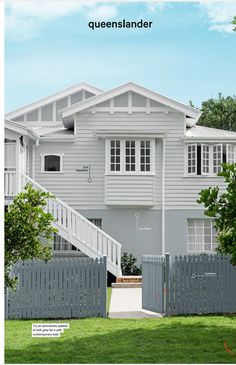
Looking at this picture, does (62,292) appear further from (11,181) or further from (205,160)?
(205,160)

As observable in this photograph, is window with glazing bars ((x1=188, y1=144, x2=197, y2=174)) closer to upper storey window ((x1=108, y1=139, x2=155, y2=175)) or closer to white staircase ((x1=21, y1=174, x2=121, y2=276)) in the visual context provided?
upper storey window ((x1=108, y1=139, x2=155, y2=175))

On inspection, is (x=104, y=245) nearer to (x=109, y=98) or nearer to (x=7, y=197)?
(x=7, y=197)

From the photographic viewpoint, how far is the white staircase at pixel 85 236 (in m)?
22.8

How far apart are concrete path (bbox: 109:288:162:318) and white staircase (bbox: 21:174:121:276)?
1.52m

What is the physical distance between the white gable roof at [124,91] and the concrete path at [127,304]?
7.01 m

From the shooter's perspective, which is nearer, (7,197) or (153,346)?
(153,346)

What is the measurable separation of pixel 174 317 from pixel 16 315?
309 centimetres

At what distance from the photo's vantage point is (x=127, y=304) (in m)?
17.9

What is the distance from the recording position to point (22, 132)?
76.8 ft

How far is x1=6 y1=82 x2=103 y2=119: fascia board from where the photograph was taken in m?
28.8

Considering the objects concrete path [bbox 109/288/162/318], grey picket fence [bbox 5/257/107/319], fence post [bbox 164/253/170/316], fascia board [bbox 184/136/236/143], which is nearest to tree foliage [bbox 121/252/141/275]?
concrete path [bbox 109/288/162/318]

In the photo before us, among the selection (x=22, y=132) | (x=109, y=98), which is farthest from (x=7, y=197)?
(x=109, y=98)
